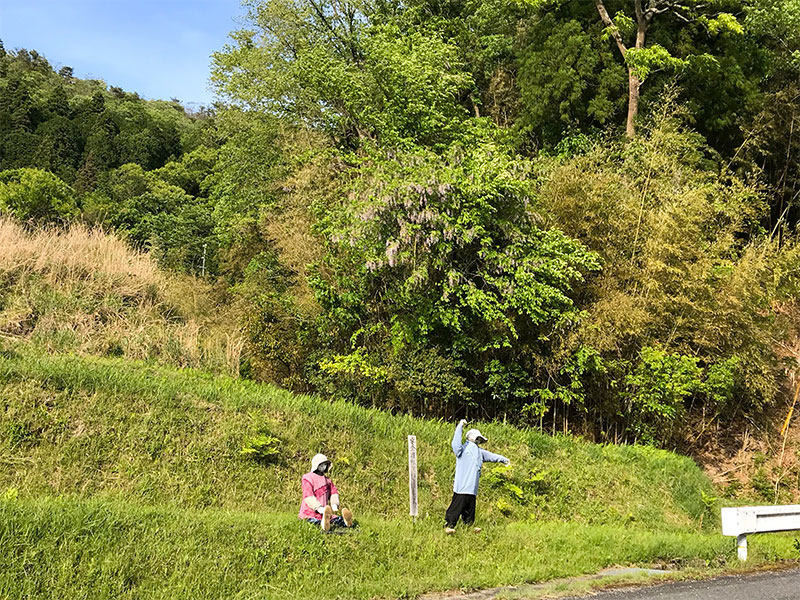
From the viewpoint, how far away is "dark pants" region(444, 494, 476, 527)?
9.87m

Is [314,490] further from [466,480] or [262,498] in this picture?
[466,480]

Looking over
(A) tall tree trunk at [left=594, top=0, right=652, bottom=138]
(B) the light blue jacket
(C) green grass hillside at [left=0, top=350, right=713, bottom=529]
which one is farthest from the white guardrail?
(A) tall tree trunk at [left=594, top=0, right=652, bottom=138]

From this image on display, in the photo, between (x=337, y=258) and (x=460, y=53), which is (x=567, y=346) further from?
(x=460, y=53)

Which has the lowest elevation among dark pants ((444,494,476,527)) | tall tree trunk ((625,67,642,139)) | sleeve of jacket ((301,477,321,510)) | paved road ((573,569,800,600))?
paved road ((573,569,800,600))

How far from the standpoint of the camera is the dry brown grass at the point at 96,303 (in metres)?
15.8

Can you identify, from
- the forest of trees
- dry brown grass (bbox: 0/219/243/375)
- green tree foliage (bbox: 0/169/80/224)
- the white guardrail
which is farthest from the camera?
green tree foliage (bbox: 0/169/80/224)

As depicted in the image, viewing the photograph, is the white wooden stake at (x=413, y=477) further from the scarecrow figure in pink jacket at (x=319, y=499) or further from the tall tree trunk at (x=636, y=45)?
the tall tree trunk at (x=636, y=45)

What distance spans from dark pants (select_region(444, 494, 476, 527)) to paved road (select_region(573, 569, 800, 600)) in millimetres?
2549

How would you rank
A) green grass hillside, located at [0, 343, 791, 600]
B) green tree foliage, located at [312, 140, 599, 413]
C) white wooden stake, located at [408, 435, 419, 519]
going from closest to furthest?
green grass hillside, located at [0, 343, 791, 600], white wooden stake, located at [408, 435, 419, 519], green tree foliage, located at [312, 140, 599, 413]

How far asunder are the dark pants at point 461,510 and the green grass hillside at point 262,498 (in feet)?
0.96

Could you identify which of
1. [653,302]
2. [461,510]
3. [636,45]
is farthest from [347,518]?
[636,45]

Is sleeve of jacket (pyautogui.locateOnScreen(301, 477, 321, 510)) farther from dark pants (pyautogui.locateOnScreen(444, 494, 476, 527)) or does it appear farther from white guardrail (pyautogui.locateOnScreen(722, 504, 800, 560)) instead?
white guardrail (pyautogui.locateOnScreen(722, 504, 800, 560))

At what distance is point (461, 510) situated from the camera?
993cm

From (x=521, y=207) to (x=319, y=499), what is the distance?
1009cm
